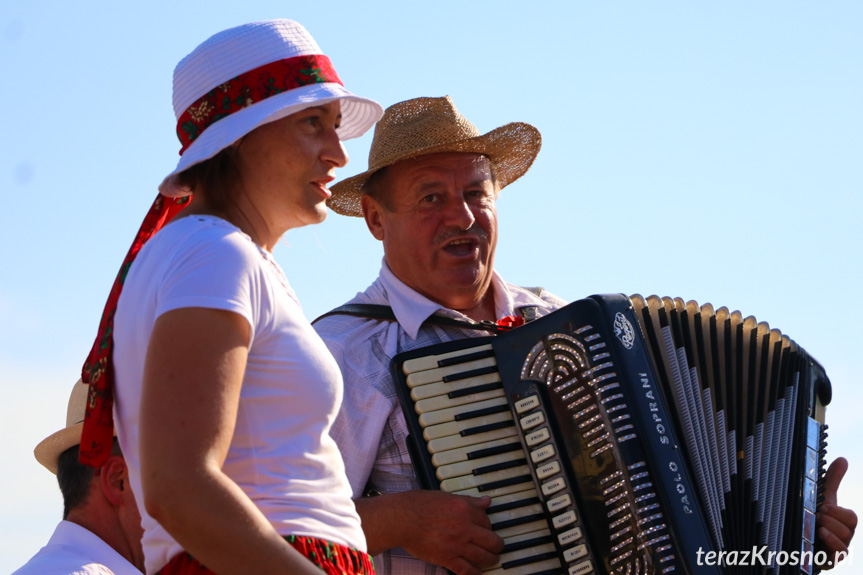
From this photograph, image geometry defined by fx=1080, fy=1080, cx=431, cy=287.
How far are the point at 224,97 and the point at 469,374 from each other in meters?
1.57

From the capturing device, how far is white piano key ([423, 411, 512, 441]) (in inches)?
125

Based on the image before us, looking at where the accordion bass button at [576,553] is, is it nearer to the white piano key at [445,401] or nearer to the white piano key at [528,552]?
the white piano key at [528,552]

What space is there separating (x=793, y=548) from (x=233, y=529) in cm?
215

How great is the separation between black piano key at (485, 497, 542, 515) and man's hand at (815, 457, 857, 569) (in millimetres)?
942

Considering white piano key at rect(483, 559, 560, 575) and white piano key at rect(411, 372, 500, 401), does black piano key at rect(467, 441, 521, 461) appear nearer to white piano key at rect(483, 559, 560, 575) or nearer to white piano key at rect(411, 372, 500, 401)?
white piano key at rect(411, 372, 500, 401)

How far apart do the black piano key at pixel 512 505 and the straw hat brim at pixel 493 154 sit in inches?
53.8

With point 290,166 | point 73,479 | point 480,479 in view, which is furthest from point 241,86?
point 73,479

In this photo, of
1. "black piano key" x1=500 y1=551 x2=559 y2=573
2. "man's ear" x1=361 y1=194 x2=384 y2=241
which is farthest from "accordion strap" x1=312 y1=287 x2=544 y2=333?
"black piano key" x1=500 y1=551 x2=559 y2=573

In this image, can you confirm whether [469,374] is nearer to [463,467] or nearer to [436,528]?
[463,467]

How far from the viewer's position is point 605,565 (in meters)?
3.01

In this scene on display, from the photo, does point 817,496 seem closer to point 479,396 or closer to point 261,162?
point 479,396

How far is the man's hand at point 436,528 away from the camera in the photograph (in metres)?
3.05

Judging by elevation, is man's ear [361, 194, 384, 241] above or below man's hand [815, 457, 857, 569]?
above

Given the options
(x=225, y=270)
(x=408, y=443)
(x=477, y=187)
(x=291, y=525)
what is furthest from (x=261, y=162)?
(x=477, y=187)
